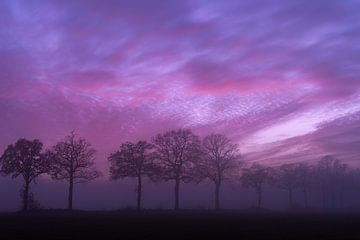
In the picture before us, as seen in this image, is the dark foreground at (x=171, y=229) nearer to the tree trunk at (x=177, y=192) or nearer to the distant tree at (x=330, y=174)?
the tree trunk at (x=177, y=192)

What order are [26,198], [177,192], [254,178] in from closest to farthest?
[26,198]
[177,192]
[254,178]

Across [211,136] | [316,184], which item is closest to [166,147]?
[211,136]

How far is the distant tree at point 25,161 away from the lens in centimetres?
7399

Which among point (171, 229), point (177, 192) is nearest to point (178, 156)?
point (177, 192)

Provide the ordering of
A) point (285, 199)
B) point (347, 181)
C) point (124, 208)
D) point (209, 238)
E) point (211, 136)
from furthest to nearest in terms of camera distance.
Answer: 1. point (285, 199)
2. point (347, 181)
3. point (211, 136)
4. point (124, 208)
5. point (209, 238)

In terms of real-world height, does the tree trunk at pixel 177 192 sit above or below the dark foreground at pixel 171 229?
above

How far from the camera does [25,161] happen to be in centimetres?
7469

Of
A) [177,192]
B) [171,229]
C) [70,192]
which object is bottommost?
[171,229]

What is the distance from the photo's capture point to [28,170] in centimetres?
7419

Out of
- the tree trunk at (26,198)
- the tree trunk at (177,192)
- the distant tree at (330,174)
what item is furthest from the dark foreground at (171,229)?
the distant tree at (330,174)

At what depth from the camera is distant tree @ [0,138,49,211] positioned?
74.0 metres

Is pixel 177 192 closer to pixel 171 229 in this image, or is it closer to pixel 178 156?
pixel 178 156

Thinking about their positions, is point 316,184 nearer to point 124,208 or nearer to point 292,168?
point 292,168

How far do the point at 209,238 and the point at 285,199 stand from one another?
528 ft
